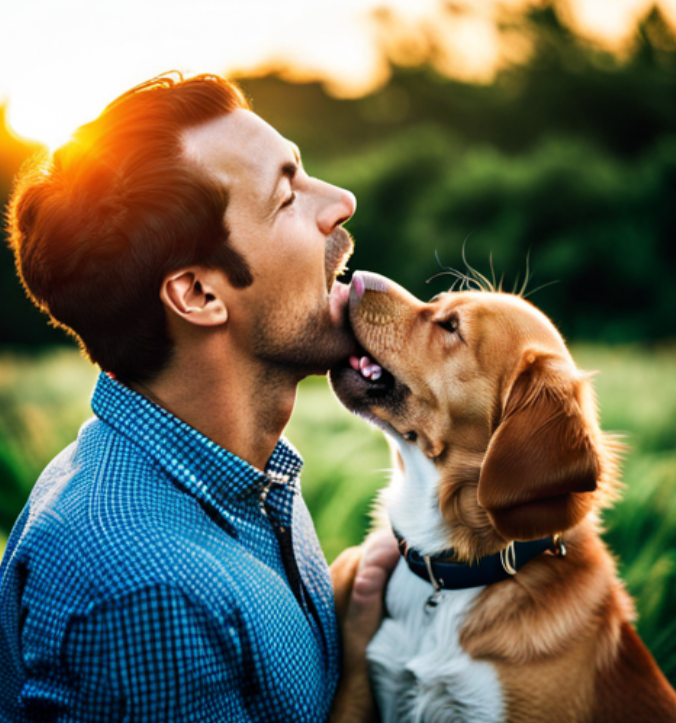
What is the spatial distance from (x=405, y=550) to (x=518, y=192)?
14.7m

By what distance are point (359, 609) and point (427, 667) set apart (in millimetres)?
335

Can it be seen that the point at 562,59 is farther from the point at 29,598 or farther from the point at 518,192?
the point at 29,598

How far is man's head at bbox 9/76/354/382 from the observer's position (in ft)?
7.57

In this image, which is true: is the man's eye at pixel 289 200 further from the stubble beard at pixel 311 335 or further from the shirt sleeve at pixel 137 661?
the shirt sleeve at pixel 137 661

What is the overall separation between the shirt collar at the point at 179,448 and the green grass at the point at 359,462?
41.5 inches

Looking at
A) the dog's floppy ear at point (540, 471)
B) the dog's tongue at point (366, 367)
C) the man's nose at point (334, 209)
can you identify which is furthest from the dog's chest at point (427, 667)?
the man's nose at point (334, 209)

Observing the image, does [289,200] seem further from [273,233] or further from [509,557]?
[509,557]

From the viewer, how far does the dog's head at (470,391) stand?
2527 mm

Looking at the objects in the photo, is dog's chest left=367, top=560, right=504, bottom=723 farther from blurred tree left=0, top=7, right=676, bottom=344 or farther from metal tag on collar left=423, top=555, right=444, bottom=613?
blurred tree left=0, top=7, right=676, bottom=344

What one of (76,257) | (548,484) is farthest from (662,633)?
(76,257)

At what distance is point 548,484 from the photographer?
2.42 meters

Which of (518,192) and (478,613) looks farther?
(518,192)

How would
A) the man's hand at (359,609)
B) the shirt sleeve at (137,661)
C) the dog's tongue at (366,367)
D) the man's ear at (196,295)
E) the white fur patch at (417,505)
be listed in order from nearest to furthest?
the shirt sleeve at (137,661) → the man's ear at (196,295) → the man's hand at (359,609) → the white fur patch at (417,505) → the dog's tongue at (366,367)

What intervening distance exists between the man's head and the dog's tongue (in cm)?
45
